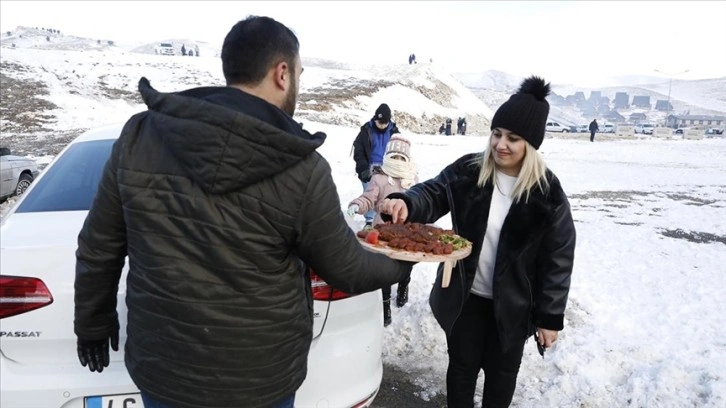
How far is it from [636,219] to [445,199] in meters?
9.04

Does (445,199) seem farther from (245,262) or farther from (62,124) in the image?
(62,124)

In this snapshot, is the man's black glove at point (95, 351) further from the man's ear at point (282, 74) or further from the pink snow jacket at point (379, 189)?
the pink snow jacket at point (379, 189)

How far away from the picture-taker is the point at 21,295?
84.4 inches

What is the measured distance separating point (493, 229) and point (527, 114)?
26.7 inches

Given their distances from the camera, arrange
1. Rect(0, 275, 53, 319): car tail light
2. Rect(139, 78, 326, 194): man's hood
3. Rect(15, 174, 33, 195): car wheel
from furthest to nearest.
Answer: Rect(15, 174, 33, 195): car wheel < Rect(0, 275, 53, 319): car tail light < Rect(139, 78, 326, 194): man's hood

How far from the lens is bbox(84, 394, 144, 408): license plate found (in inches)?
86.5

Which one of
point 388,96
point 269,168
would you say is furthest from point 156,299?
point 388,96

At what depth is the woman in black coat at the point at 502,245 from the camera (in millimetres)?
2748

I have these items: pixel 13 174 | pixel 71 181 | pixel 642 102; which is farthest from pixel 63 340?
pixel 642 102

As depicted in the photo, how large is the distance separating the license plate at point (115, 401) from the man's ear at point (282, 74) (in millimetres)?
1551

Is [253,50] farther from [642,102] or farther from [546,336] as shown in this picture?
[642,102]

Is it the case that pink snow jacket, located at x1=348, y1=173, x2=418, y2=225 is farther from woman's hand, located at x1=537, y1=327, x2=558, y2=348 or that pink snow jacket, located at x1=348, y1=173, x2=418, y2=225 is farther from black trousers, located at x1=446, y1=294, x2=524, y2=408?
woman's hand, located at x1=537, y1=327, x2=558, y2=348

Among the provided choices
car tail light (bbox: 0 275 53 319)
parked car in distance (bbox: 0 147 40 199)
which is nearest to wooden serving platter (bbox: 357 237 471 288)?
car tail light (bbox: 0 275 53 319)

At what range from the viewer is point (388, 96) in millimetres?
45906
